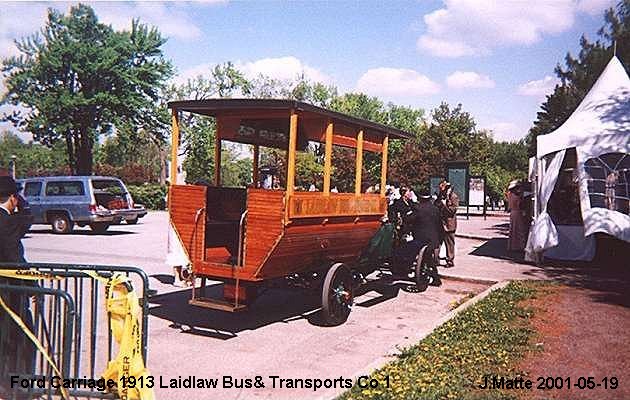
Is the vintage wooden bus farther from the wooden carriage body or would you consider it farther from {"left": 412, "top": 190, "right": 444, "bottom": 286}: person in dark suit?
{"left": 412, "top": 190, "right": 444, "bottom": 286}: person in dark suit

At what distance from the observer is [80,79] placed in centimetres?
3512

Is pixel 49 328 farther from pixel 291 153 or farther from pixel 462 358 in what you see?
pixel 462 358

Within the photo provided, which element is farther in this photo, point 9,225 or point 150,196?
point 150,196

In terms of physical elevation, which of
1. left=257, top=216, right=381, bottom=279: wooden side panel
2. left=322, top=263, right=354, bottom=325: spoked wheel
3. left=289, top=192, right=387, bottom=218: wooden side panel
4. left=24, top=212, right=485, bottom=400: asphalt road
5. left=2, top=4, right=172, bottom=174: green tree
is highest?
left=2, top=4, right=172, bottom=174: green tree

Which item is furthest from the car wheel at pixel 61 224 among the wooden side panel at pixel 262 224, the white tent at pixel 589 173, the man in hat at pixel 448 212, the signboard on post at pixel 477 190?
the signboard on post at pixel 477 190

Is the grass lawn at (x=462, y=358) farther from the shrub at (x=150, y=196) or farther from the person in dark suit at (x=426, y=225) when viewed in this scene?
the shrub at (x=150, y=196)

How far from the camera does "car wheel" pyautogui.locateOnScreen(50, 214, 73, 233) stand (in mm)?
18938

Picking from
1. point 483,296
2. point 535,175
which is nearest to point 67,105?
point 535,175

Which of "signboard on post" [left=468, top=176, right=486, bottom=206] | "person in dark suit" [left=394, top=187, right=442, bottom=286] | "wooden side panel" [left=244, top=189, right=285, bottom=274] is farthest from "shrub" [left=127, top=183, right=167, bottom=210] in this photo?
"wooden side panel" [left=244, top=189, right=285, bottom=274]

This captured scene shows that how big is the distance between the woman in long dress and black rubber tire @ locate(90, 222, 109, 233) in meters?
13.1

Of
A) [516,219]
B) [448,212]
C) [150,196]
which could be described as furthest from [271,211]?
[150,196]

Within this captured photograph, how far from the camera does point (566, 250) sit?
14578 millimetres

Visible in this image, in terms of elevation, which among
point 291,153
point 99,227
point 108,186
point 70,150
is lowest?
point 99,227

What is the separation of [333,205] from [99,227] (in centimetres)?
1417
